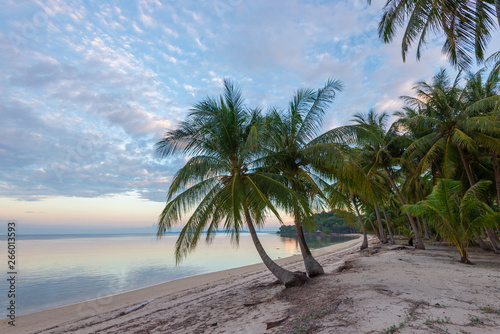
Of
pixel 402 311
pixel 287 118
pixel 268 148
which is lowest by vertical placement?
pixel 402 311

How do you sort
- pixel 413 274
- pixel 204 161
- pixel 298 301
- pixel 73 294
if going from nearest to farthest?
pixel 298 301
pixel 413 274
pixel 204 161
pixel 73 294

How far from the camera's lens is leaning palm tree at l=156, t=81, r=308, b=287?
7539 millimetres

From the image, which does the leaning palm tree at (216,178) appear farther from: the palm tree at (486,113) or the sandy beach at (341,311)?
the palm tree at (486,113)

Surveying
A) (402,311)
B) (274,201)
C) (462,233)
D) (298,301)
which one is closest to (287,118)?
(274,201)

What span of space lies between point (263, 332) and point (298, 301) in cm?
183

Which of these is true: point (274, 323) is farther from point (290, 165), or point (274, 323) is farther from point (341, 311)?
point (290, 165)

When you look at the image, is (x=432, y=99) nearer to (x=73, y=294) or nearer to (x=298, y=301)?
(x=298, y=301)

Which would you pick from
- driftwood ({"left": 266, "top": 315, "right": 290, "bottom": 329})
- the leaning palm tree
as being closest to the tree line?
the leaning palm tree

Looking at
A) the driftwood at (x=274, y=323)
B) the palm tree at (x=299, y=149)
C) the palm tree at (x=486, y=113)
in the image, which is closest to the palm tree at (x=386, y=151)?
the palm tree at (x=486, y=113)

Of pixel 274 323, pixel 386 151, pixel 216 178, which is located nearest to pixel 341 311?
pixel 274 323

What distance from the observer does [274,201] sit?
8.12 meters

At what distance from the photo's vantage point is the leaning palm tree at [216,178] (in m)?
7.54

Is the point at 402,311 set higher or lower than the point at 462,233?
lower

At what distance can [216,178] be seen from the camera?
8.09 meters
